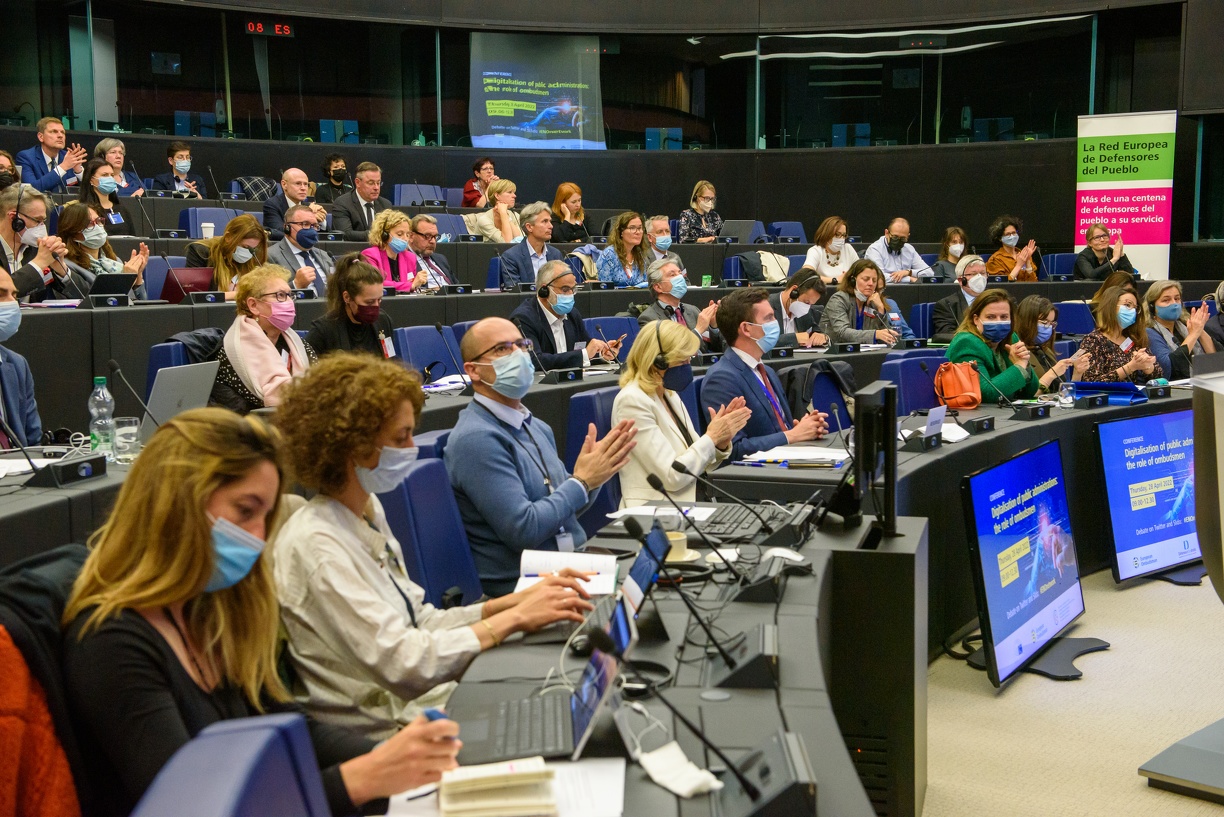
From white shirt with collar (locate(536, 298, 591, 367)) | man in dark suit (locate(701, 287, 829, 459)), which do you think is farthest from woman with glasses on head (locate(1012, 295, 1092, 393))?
white shirt with collar (locate(536, 298, 591, 367))

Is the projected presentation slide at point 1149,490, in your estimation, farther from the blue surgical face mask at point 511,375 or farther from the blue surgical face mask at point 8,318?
the blue surgical face mask at point 8,318

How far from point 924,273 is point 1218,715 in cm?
644

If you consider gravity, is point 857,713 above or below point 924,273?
below

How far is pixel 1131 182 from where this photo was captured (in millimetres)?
11117

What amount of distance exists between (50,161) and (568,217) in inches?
157

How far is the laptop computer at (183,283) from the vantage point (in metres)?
5.58

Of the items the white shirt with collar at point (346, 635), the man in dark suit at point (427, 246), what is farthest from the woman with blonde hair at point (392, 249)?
the white shirt with collar at point (346, 635)

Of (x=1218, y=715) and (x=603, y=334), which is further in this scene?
(x=603, y=334)

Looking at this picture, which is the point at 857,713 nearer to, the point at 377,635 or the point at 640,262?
the point at 377,635

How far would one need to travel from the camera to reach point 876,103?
42.3ft

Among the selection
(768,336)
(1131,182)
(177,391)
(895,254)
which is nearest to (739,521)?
(768,336)

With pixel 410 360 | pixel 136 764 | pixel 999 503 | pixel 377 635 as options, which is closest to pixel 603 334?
pixel 410 360

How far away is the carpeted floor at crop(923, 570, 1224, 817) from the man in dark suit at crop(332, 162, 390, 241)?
5.88 metres

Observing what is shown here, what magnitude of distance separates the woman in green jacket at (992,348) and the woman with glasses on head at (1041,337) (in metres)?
0.17
